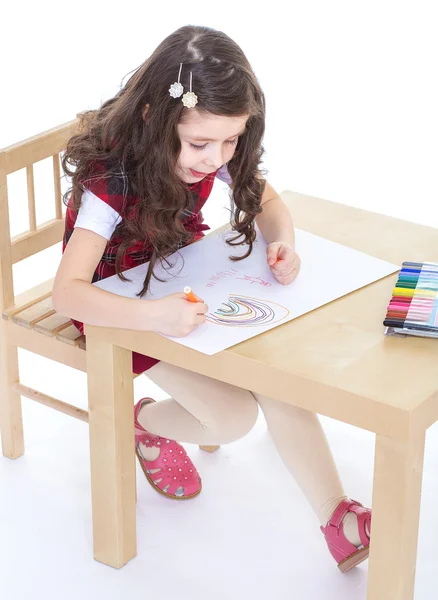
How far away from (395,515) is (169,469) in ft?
2.57

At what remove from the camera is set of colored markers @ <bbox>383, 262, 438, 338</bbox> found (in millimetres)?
1796

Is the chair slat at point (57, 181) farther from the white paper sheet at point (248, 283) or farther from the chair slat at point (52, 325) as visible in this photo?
the white paper sheet at point (248, 283)

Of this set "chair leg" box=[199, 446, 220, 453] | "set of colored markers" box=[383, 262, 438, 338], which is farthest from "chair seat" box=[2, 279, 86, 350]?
"set of colored markers" box=[383, 262, 438, 338]

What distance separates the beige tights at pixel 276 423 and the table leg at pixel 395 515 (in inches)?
12.3

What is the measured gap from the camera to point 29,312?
2271mm

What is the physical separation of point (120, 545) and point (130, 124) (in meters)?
0.80

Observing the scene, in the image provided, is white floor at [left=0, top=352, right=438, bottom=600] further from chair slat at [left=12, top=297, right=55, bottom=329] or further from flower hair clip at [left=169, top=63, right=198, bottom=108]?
flower hair clip at [left=169, top=63, right=198, bottom=108]

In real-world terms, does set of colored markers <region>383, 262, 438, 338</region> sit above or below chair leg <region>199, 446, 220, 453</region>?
above

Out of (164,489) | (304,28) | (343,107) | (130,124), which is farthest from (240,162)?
(304,28)

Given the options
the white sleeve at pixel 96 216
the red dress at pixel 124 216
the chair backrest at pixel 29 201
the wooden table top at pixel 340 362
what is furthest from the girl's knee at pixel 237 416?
the chair backrest at pixel 29 201

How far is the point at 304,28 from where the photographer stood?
4.55 meters

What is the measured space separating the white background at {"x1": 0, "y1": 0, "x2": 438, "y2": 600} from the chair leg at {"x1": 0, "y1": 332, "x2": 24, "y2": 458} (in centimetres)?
4

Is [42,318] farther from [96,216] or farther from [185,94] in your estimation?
[185,94]

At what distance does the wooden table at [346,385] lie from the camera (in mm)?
1645
